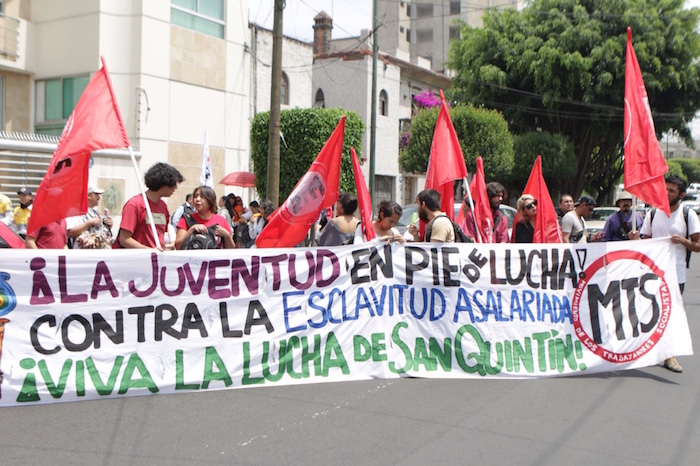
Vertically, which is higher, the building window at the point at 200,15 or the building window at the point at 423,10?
the building window at the point at 423,10

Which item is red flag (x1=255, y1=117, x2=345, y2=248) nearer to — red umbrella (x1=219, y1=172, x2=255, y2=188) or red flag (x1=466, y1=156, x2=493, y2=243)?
red flag (x1=466, y1=156, x2=493, y2=243)

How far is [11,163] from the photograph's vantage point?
1531 centimetres

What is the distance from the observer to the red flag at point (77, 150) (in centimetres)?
549

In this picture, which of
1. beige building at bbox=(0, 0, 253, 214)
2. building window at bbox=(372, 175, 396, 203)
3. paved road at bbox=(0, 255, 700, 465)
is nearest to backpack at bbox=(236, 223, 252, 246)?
beige building at bbox=(0, 0, 253, 214)

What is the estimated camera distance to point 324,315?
5969mm

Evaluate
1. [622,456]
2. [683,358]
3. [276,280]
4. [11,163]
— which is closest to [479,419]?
[622,456]

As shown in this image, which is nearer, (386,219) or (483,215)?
(386,219)

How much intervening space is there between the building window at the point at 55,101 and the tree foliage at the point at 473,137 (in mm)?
12930

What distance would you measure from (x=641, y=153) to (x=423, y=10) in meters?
54.0

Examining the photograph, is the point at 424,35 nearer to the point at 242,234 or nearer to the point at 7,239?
the point at 242,234

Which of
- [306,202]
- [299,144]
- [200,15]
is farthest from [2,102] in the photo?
[306,202]

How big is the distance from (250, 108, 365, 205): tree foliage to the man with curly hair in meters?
12.4

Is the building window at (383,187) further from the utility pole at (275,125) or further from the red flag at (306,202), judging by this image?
the red flag at (306,202)

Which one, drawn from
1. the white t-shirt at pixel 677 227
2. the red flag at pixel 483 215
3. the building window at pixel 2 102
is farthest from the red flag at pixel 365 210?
the building window at pixel 2 102
